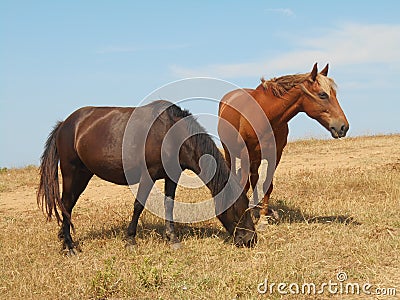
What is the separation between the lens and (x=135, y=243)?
19.9 feet

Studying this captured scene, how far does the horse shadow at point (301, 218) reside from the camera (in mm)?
6637

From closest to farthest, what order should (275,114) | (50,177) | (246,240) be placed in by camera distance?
1. (246,240)
2. (50,177)
3. (275,114)

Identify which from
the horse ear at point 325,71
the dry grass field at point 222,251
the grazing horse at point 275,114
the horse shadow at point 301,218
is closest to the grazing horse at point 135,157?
the dry grass field at point 222,251

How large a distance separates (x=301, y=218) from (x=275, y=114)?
5.67ft

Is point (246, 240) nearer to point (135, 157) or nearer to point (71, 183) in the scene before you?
point (135, 157)

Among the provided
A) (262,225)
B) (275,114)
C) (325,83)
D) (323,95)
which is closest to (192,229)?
(262,225)

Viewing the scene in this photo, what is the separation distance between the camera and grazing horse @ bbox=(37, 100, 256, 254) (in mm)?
5906

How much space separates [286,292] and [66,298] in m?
2.03

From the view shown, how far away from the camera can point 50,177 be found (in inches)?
252

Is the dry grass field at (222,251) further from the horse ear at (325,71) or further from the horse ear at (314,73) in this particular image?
the horse ear at (325,71)

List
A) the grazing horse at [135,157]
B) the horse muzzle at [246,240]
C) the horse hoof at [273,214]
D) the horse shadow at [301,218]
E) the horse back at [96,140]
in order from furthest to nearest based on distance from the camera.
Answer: the horse hoof at [273,214] → the horse shadow at [301,218] → the horse back at [96,140] → the grazing horse at [135,157] → the horse muzzle at [246,240]

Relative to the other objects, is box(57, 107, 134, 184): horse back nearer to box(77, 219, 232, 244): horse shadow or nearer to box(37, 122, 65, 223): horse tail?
box(37, 122, 65, 223): horse tail

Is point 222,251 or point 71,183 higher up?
point 71,183

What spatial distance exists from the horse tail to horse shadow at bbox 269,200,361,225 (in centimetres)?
324
